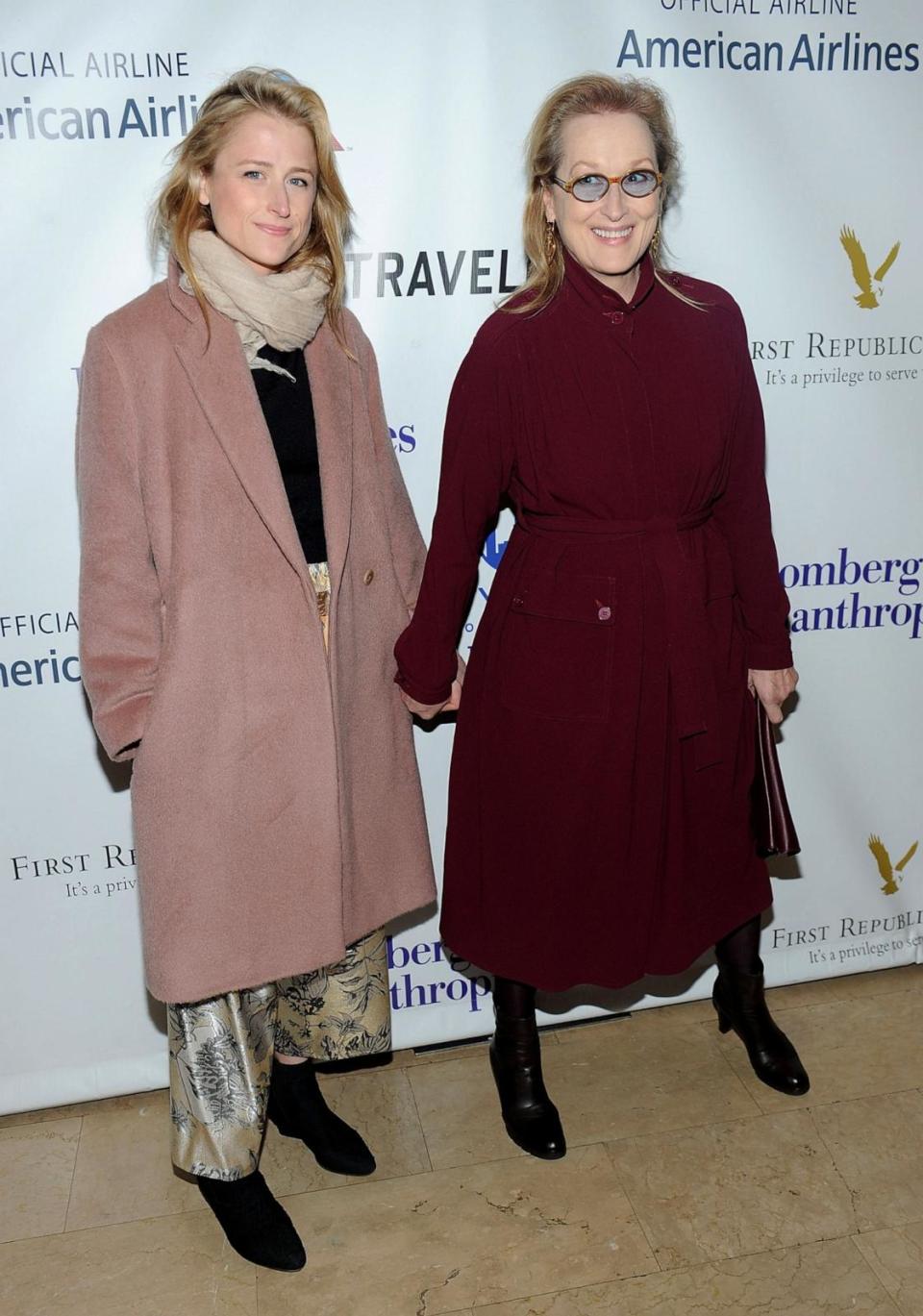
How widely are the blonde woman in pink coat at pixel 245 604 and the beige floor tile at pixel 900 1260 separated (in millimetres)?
1021


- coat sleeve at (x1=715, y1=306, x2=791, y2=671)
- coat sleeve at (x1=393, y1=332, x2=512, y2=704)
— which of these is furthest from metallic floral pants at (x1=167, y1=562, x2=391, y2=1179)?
coat sleeve at (x1=715, y1=306, x2=791, y2=671)

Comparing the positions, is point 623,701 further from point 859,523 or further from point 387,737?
point 859,523

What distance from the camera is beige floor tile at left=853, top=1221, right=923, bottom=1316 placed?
206cm

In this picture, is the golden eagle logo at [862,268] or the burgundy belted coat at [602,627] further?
the golden eagle logo at [862,268]

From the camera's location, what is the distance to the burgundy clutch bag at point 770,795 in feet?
7.85

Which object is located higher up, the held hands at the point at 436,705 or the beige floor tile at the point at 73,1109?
the held hands at the point at 436,705

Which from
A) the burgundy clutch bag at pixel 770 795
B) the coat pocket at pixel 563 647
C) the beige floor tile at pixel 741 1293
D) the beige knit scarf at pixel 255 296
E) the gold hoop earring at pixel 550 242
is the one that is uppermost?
the gold hoop earring at pixel 550 242

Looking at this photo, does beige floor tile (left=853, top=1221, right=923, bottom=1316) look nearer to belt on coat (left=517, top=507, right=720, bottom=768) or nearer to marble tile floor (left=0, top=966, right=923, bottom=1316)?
marble tile floor (left=0, top=966, right=923, bottom=1316)

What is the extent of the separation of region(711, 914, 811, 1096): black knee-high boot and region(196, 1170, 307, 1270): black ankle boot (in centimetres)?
102

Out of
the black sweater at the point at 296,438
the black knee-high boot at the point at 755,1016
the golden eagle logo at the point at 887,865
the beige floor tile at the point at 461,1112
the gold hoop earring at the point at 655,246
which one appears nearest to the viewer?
the black sweater at the point at 296,438

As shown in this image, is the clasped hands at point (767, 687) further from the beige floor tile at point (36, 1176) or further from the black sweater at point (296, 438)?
the beige floor tile at point (36, 1176)

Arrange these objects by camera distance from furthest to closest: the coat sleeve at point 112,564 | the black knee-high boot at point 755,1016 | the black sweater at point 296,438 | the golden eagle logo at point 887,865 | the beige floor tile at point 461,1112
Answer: the golden eagle logo at point 887,865 → the black knee-high boot at point 755,1016 → the beige floor tile at point 461,1112 → the black sweater at point 296,438 → the coat sleeve at point 112,564

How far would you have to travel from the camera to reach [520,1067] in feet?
8.15

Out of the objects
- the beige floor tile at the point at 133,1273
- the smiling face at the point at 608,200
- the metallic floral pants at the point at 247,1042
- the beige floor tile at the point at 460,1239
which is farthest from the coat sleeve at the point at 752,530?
the beige floor tile at the point at 133,1273
